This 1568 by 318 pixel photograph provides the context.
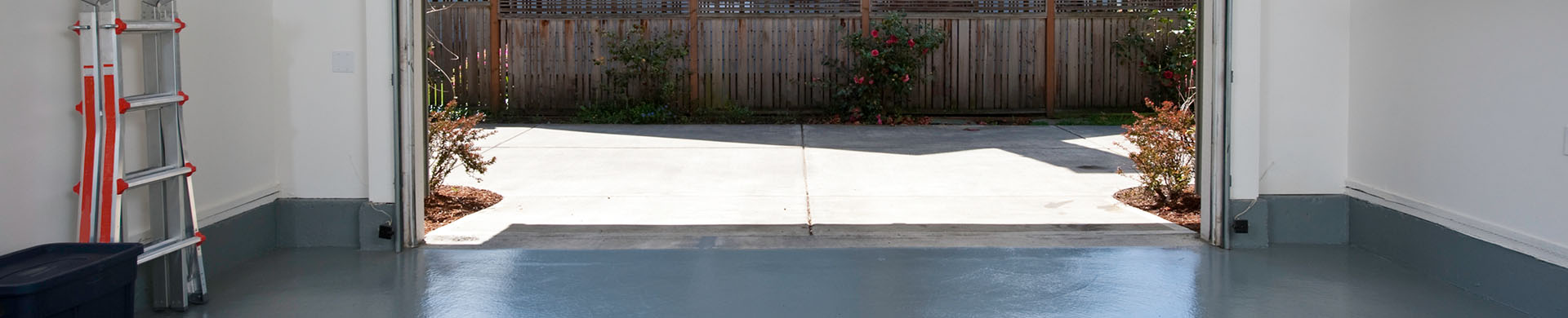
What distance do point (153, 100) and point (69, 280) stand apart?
3.62 feet

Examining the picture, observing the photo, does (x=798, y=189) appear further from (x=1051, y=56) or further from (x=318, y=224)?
(x=1051, y=56)

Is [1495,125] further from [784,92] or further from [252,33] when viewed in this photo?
[784,92]

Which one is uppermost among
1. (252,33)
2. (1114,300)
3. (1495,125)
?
(252,33)

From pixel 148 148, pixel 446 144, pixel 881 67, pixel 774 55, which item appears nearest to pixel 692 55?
pixel 774 55

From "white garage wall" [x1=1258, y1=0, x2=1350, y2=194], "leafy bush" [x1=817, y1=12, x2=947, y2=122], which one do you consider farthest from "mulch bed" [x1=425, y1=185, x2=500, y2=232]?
"leafy bush" [x1=817, y1=12, x2=947, y2=122]

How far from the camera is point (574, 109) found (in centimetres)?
1431

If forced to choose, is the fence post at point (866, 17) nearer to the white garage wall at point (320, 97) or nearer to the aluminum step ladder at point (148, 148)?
the white garage wall at point (320, 97)

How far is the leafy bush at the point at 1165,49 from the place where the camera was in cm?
1409

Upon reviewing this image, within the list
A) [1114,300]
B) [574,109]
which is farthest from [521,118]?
[1114,300]

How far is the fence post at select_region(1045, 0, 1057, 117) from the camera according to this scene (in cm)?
1427

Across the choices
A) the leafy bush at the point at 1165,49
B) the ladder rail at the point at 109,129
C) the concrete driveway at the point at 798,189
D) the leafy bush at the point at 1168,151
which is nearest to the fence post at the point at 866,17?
the concrete driveway at the point at 798,189

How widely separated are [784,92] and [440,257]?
8.75 meters

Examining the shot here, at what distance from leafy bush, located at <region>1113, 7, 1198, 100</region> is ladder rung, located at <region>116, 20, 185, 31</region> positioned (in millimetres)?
11497

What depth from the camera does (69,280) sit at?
3.69m
